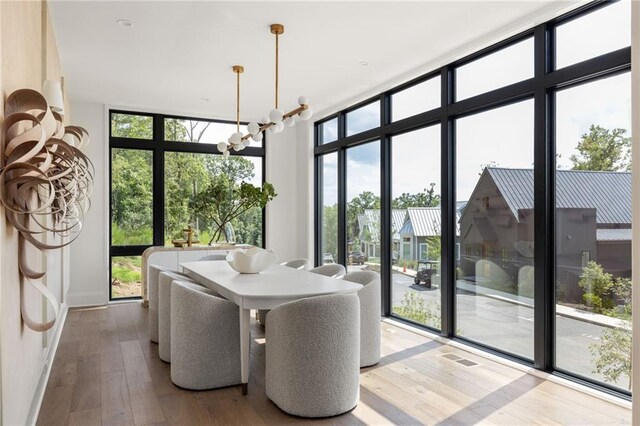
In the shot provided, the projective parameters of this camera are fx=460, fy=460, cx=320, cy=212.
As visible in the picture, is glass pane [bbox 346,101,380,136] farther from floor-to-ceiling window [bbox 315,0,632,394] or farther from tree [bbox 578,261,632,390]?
tree [bbox 578,261,632,390]

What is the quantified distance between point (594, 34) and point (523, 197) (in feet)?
4.05

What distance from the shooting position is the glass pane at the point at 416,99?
181 inches

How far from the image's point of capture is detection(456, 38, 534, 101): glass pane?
3625mm

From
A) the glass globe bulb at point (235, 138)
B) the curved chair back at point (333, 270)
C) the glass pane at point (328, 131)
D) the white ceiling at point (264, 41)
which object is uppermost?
the white ceiling at point (264, 41)

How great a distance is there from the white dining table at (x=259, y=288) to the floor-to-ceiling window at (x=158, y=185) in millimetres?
2750

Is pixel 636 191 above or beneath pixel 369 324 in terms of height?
above

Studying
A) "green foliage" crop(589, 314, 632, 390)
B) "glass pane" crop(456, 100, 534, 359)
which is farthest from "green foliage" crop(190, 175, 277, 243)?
"green foliage" crop(589, 314, 632, 390)

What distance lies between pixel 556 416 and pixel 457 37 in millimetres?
2900

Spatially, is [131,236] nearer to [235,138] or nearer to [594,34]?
[235,138]

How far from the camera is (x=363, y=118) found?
578 cm

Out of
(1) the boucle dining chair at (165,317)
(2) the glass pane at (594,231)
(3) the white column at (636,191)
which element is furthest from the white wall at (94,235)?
(3) the white column at (636,191)

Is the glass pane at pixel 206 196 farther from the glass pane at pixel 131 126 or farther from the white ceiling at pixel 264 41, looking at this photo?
the white ceiling at pixel 264 41

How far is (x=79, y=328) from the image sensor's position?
189 inches

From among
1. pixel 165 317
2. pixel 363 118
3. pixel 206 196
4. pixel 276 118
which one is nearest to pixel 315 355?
pixel 165 317
